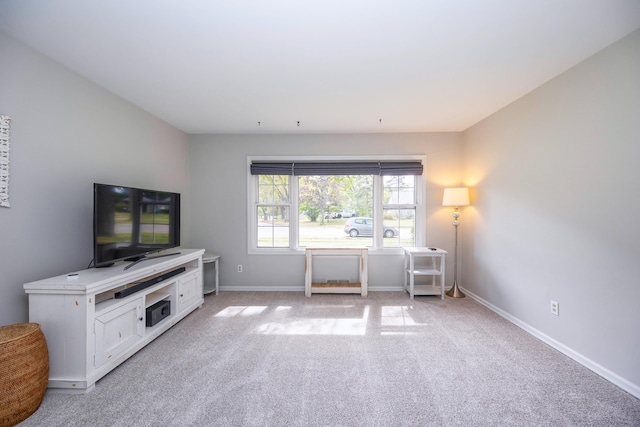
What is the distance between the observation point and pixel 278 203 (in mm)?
4355

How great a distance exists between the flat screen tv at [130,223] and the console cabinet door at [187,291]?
0.46 m

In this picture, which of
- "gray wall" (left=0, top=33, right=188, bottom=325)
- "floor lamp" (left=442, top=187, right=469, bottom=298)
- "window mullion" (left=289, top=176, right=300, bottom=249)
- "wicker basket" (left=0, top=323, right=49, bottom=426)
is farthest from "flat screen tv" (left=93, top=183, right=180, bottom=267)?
"floor lamp" (left=442, top=187, right=469, bottom=298)

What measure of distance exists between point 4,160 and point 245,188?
2597mm

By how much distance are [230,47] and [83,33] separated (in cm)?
98

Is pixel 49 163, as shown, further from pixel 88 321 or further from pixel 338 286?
pixel 338 286

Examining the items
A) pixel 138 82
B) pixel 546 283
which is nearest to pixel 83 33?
pixel 138 82

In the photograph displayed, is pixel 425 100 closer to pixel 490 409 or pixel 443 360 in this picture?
pixel 443 360

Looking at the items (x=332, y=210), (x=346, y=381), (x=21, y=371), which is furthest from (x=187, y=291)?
(x=332, y=210)

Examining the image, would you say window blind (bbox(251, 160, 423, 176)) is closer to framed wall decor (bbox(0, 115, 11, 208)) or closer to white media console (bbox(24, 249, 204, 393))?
white media console (bbox(24, 249, 204, 393))

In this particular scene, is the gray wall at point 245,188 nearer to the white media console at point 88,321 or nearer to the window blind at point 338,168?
the window blind at point 338,168

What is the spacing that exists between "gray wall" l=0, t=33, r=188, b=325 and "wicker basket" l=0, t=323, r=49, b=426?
463 mm

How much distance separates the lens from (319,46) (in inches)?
78.1

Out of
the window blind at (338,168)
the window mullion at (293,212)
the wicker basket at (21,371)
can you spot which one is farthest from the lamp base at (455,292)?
the wicker basket at (21,371)

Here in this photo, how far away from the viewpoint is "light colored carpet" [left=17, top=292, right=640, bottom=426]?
165 cm
